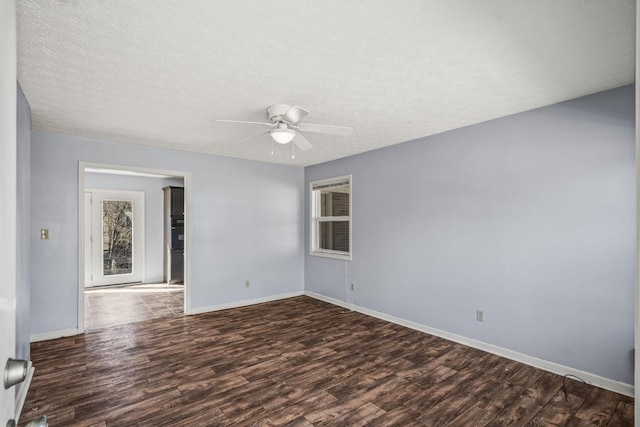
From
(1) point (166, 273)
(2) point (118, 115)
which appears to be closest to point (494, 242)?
(2) point (118, 115)

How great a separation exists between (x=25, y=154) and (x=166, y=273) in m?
4.96

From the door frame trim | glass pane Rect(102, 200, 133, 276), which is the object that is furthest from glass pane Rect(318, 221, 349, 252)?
glass pane Rect(102, 200, 133, 276)

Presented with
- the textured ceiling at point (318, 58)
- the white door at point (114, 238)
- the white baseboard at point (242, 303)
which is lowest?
the white baseboard at point (242, 303)

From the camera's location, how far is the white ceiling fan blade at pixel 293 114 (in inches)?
106

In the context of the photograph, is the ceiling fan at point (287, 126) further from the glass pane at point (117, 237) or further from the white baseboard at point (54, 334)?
the glass pane at point (117, 237)

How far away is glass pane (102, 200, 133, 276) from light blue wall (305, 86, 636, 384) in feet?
17.8

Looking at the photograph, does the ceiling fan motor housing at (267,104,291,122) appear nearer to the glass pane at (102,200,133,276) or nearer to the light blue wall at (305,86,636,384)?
the light blue wall at (305,86,636,384)

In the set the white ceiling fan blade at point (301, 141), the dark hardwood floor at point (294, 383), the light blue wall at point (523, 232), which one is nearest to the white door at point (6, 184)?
the dark hardwood floor at point (294, 383)

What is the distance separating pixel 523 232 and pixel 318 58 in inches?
97.6

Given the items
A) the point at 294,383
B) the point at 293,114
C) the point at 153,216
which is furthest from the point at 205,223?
the point at 153,216

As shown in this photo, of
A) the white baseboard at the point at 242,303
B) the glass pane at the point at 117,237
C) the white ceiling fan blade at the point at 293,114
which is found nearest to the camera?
the white ceiling fan blade at the point at 293,114

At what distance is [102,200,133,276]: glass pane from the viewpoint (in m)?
6.79

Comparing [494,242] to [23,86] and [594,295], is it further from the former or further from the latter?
[23,86]

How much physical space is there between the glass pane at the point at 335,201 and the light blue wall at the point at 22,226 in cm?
380
